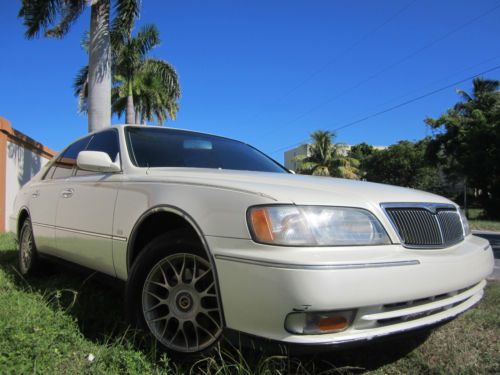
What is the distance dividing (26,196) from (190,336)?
131 inches

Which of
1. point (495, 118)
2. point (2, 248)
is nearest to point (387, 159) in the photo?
point (495, 118)

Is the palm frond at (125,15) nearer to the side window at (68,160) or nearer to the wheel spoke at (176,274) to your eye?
the side window at (68,160)

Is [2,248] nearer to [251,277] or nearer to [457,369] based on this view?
[251,277]

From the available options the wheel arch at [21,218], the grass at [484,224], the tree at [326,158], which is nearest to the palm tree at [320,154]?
the tree at [326,158]

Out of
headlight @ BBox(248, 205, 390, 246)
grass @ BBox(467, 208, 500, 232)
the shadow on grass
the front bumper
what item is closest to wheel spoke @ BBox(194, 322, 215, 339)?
the shadow on grass

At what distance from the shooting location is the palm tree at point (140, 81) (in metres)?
19.3

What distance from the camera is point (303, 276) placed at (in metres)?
2.11

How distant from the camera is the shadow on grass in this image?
8.27 ft

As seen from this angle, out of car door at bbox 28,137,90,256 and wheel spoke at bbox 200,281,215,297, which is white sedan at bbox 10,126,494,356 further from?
car door at bbox 28,137,90,256

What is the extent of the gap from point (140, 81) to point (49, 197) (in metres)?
18.2

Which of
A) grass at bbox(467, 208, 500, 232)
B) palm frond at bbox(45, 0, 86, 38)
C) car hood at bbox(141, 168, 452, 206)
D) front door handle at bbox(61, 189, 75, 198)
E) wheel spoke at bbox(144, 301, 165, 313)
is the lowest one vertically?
grass at bbox(467, 208, 500, 232)

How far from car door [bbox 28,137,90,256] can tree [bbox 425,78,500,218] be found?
29.0 metres

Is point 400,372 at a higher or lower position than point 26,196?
lower

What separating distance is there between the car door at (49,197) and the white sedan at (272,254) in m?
0.89
